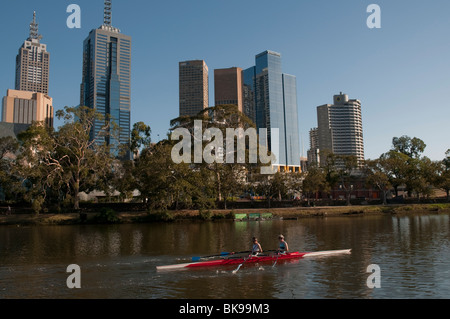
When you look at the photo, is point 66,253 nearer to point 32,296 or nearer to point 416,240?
point 32,296

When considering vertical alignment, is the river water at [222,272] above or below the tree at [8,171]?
below

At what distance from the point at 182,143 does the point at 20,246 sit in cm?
3339

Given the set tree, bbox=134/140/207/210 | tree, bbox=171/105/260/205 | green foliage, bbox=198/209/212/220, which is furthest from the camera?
tree, bbox=171/105/260/205

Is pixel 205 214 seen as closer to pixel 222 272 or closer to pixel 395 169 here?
pixel 222 272

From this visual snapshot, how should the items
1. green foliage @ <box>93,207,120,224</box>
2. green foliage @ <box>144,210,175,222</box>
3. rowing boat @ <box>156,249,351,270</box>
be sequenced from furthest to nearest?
green foliage @ <box>144,210,175,222</box> → green foliage @ <box>93,207,120,224</box> → rowing boat @ <box>156,249,351,270</box>

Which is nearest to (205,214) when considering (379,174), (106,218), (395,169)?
(106,218)

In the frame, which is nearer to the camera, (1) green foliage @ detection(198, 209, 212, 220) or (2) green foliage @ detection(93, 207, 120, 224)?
(2) green foliage @ detection(93, 207, 120, 224)

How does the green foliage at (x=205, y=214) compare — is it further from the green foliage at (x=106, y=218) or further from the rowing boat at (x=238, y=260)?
the rowing boat at (x=238, y=260)

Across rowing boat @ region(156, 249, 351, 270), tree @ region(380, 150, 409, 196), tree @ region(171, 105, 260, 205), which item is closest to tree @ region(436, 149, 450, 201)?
tree @ region(380, 150, 409, 196)

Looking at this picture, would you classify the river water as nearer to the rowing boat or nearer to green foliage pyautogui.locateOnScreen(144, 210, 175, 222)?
the rowing boat

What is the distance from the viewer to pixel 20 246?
29.2 m

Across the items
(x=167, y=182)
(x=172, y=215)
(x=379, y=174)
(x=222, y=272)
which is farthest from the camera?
(x=379, y=174)

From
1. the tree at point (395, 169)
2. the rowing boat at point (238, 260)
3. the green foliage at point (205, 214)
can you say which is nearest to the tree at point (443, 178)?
the tree at point (395, 169)
